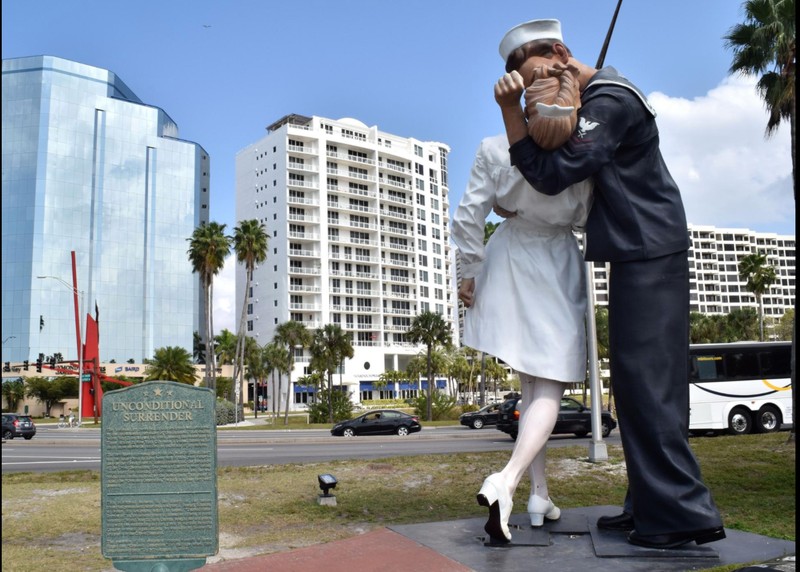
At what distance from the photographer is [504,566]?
4445 millimetres

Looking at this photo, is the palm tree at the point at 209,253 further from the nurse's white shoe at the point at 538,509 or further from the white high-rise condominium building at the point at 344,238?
the nurse's white shoe at the point at 538,509

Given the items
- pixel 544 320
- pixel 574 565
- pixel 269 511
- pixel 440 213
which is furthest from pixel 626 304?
pixel 440 213

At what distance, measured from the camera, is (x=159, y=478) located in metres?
4.34

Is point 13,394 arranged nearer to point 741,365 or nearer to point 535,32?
point 741,365

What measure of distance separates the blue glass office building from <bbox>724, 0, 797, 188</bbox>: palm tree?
9273cm

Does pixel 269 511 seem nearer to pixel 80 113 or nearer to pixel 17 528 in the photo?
pixel 17 528

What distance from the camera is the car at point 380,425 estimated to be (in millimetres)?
28672

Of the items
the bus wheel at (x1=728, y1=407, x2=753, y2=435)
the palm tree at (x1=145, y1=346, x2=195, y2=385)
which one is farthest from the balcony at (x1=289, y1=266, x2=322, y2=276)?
the bus wheel at (x1=728, y1=407, x2=753, y2=435)

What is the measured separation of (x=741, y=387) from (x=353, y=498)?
1550 cm

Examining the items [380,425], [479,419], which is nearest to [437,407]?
[479,419]

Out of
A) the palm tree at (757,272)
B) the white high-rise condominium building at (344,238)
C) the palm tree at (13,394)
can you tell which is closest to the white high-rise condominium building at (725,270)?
the white high-rise condominium building at (344,238)

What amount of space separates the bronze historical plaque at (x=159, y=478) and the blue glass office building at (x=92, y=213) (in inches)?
3955

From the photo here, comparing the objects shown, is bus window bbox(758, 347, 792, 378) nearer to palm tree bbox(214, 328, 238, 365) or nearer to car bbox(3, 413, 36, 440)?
car bbox(3, 413, 36, 440)

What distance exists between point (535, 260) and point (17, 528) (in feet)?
21.9
